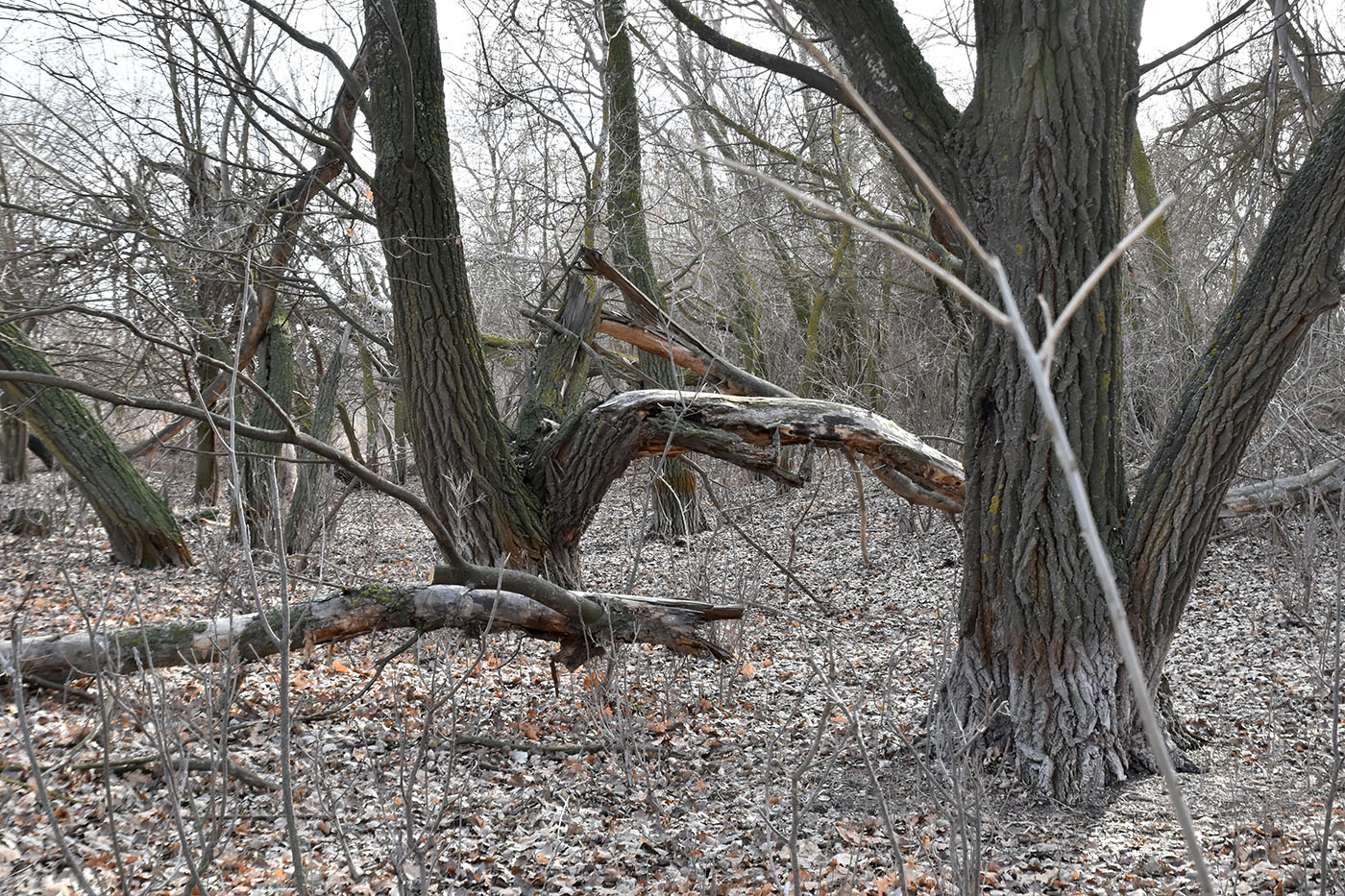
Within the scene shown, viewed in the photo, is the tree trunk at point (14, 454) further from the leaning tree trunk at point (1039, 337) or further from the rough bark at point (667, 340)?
the leaning tree trunk at point (1039, 337)

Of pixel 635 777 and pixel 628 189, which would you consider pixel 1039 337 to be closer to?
pixel 635 777

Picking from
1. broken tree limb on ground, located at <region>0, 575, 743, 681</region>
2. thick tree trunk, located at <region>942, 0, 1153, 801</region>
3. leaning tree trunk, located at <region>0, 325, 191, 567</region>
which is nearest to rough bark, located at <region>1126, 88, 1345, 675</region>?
thick tree trunk, located at <region>942, 0, 1153, 801</region>

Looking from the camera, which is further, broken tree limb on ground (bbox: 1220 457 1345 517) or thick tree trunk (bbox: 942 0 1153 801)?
broken tree limb on ground (bbox: 1220 457 1345 517)

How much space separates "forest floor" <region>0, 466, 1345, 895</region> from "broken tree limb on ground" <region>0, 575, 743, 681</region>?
0.16 metres

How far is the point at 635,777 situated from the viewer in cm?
388

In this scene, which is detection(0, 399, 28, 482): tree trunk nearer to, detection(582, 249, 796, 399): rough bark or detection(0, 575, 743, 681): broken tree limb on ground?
detection(582, 249, 796, 399): rough bark

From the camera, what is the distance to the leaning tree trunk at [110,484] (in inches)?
305

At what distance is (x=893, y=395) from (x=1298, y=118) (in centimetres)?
479

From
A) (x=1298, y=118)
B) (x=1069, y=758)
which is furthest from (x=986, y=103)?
(x=1298, y=118)

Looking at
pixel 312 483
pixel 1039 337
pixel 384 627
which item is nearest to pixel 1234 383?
pixel 1039 337

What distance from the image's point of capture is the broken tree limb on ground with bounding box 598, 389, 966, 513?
5480 mm

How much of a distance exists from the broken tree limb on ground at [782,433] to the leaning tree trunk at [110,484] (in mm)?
4854

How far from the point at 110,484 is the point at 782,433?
612cm

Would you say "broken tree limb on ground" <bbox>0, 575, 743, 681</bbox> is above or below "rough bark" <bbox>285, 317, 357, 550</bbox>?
below
